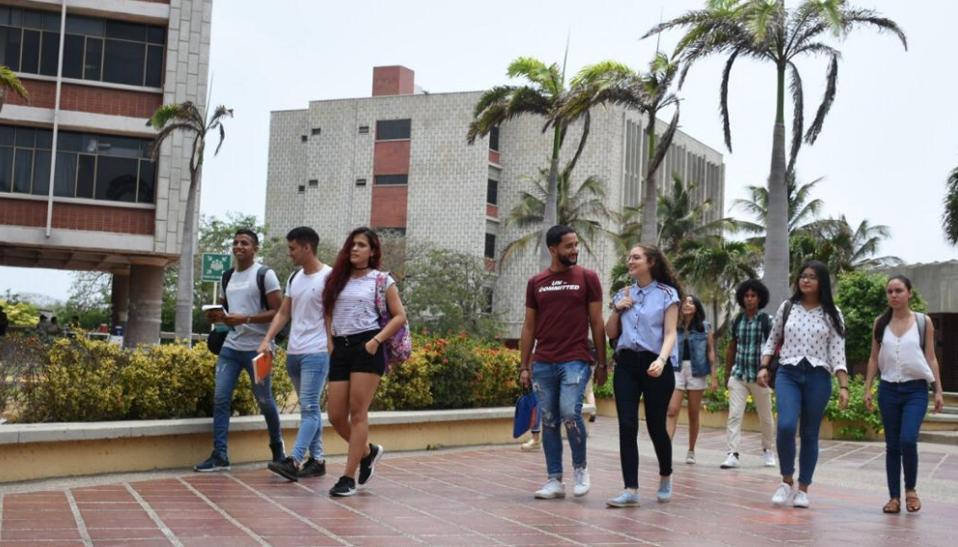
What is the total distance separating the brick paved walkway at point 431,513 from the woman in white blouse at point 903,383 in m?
0.32

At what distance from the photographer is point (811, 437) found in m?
8.50

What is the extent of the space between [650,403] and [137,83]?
80.1ft

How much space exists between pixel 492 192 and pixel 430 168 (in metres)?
3.52

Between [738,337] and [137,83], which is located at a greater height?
[137,83]

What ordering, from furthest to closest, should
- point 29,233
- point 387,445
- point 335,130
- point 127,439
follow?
1. point 335,130
2. point 29,233
3. point 387,445
4. point 127,439

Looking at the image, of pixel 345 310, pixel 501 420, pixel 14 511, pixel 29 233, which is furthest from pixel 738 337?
pixel 29 233

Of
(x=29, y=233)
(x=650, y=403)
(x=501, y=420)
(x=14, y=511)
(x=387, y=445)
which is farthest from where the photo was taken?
(x=29, y=233)

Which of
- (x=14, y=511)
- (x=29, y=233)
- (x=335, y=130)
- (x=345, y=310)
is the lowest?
(x=14, y=511)

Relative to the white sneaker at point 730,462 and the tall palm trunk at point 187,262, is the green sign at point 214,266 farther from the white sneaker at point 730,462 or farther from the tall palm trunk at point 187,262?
the white sneaker at point 730,462

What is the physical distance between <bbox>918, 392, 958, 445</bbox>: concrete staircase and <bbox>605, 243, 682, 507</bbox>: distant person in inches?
353

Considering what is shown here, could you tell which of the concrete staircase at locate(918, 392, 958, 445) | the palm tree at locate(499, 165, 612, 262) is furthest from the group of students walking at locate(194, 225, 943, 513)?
the palm tree at locate(499, 165, 612, 262)

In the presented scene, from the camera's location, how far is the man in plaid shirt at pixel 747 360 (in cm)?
1150

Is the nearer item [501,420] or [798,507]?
[798,507]

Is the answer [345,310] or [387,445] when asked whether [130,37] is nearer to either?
[387,445]
